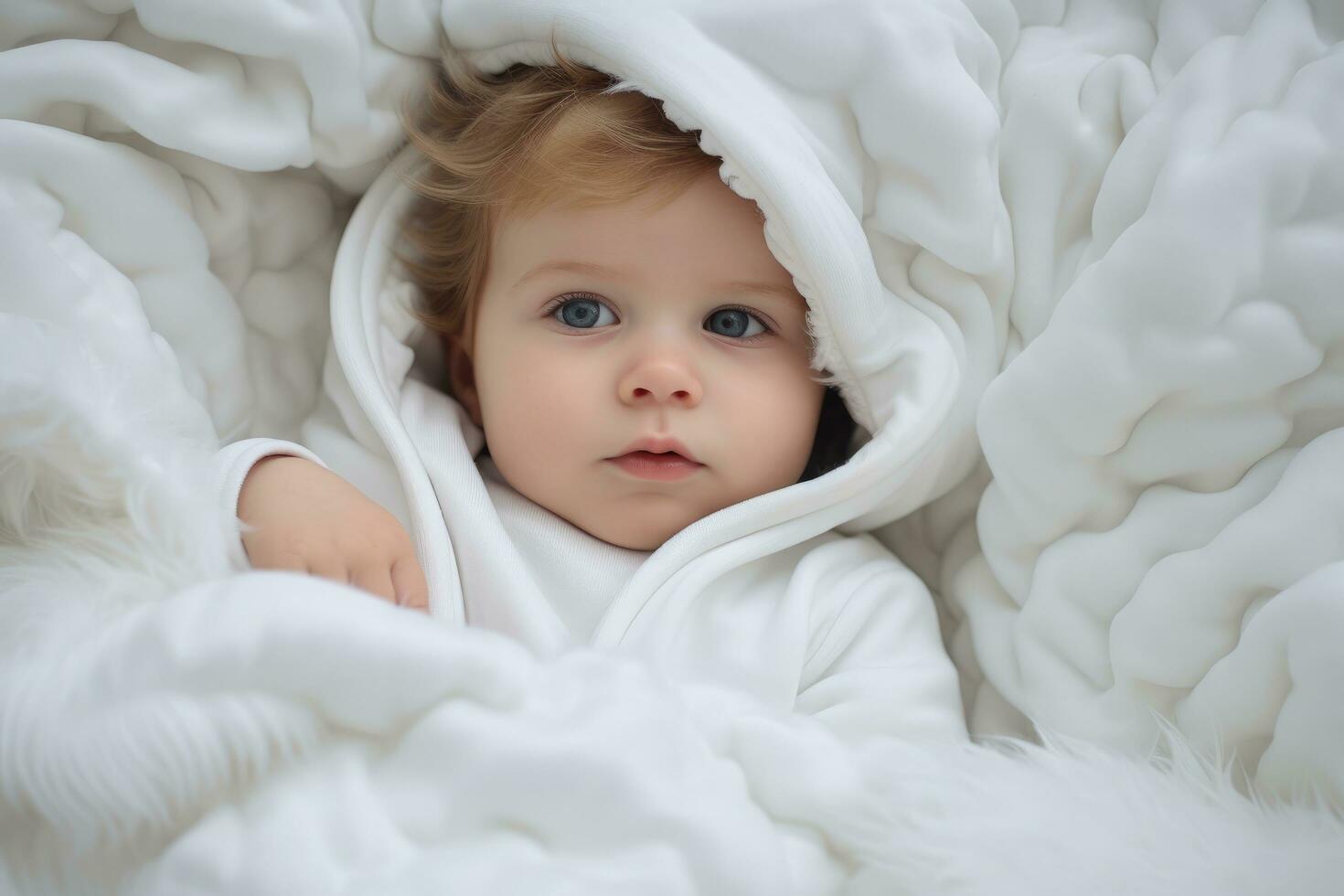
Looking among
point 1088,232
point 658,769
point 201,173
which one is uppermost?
point 1088,232

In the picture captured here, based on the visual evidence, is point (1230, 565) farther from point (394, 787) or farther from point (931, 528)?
point (394, 787)

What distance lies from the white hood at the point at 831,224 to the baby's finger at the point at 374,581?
0.31 feet

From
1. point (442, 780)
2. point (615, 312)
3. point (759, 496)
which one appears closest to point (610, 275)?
point (615, 312)

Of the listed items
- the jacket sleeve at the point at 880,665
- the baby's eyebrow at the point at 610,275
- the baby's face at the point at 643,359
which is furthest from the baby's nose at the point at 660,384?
the jacket sleeve at the point at 880,665

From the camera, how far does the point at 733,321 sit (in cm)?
111

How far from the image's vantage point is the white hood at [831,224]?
1006 millimetres

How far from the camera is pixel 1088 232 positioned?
1.06m

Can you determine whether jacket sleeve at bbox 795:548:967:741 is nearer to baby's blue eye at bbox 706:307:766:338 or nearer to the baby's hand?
baby's blue eye at bbox 706:307:766:338

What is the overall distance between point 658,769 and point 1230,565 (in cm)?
50

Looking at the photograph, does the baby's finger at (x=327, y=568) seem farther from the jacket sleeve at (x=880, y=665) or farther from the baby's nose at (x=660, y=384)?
the jacket sleeve at (x=880, y=665)

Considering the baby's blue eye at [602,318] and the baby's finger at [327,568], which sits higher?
the baby's blue eye at [602,318]

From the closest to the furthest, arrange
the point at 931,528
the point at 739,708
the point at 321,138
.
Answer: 1. the point at 739,708
2. the point at 321,138
3. the point at 931,528

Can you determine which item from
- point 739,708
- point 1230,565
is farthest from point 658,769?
point 1230,565

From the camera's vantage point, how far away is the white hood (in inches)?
39.6
